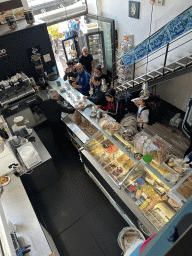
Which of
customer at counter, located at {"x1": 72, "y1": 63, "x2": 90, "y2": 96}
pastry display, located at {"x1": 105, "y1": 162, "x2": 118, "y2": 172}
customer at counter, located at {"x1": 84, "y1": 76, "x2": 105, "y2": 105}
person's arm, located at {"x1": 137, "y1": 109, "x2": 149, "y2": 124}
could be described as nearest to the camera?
pastry display, located at {"x1": 105, "y1": 162, "x2": 118, "y2": 172}

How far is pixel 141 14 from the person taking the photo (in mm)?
6676

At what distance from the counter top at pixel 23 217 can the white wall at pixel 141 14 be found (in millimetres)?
6277

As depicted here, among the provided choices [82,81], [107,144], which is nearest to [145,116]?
[107,144]

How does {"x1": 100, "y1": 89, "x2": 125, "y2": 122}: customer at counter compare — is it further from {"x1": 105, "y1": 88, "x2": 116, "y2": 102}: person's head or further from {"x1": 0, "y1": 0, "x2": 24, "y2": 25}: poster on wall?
{"x1": 0, "y1": 0, "x2": 24, "y2": 25}: poster on wall

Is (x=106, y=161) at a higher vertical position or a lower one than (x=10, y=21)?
lower

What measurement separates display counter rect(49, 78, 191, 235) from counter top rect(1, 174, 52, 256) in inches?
59.4

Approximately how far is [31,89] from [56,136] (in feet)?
6.28

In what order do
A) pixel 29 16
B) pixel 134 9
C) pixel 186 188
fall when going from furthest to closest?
pixel 134 9, pixel 29 16, pixel 186 188

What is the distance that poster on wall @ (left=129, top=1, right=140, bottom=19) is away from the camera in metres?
6.62

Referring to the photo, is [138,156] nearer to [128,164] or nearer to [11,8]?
[128,164]

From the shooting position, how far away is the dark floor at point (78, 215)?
3.88 m

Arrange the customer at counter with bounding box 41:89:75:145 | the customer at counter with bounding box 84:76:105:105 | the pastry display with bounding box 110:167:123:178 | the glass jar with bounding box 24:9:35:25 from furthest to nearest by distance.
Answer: the glass jar with bounding box 24:9:35:25 < the customer at counter with bounding box 84:76:105:105 < the customer at counter with bounding box 41:89:75:145 < the pastry display with bounding box 110:167:123:178

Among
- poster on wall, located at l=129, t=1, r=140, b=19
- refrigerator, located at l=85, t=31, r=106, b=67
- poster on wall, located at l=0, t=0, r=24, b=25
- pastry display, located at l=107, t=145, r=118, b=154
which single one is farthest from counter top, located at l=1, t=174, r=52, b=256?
refrigerator, located at l=85, t=31, r=106, b=67

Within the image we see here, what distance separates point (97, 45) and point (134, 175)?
7.73 metres
